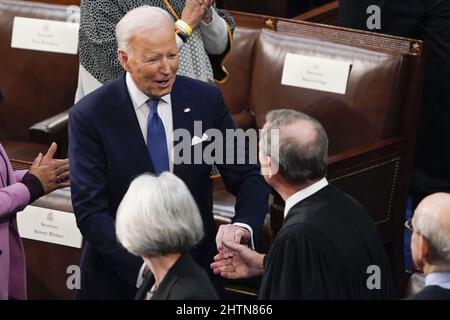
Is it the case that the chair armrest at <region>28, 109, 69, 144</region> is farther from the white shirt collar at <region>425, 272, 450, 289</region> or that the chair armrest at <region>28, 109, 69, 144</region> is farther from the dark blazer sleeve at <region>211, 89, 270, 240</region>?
the white shirt collar at <region>425, 272, 450, 289</region>

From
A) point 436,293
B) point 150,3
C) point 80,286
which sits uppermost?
point 150,3

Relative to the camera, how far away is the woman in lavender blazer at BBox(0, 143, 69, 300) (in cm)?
354

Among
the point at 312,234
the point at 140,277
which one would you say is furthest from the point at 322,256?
the point at 140,277

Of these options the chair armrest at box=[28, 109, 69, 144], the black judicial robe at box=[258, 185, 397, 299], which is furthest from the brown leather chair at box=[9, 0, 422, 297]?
the black judicial robe at box=[258, 185, 397, 299]

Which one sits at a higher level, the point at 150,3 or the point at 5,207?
the point at 150,3

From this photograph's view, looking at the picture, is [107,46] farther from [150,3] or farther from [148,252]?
[148,252]

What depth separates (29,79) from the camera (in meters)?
5.30

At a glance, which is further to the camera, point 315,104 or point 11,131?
point 11,131

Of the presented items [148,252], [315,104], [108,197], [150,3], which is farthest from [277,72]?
[148,252]

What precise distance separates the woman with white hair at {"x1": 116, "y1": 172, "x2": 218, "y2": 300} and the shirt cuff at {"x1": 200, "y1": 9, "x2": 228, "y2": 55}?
1.22 metres

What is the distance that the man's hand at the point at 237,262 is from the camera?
330 centimetres

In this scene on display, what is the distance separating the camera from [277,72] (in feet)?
16.0

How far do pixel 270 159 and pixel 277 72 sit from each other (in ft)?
5.82

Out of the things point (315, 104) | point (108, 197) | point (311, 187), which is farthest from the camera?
point (315, 104)
